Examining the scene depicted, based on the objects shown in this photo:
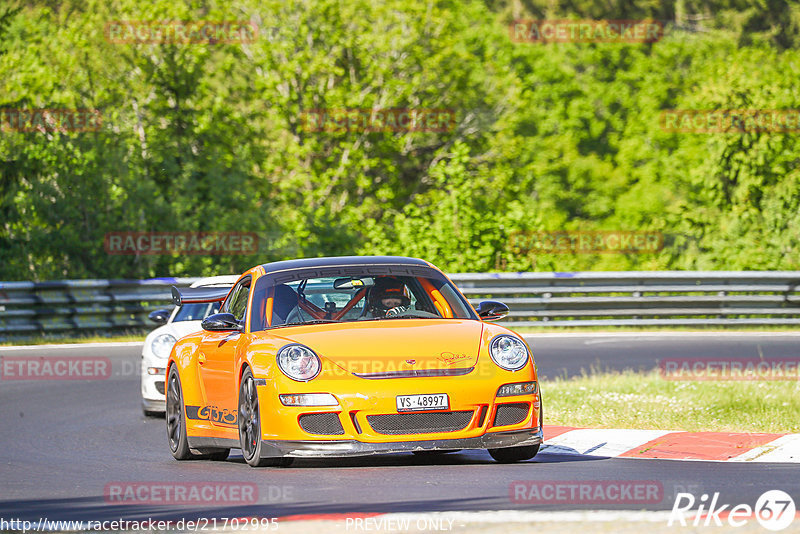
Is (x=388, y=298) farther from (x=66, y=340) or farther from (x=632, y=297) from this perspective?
(x=632, y=297)

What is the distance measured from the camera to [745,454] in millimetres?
9695

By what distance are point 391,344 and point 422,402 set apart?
46cm

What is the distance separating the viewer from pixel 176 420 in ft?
35.5

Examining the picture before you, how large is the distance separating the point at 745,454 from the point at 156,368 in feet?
22.6

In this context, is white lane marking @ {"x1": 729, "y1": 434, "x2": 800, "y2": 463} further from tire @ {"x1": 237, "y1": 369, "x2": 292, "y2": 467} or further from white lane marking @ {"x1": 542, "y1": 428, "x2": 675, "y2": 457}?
tire @ {"x1": 237, "y1": 369, "x2": 292, "y2": 467}

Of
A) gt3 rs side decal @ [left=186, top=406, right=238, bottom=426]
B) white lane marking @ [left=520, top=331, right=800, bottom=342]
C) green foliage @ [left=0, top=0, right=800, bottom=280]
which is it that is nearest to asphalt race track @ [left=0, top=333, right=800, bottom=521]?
gt3 rs side decal @ [left=186, top=406, right=238, bottom=426]

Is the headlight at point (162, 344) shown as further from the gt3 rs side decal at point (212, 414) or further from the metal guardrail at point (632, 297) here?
the metal guardrail at point (632, 297)

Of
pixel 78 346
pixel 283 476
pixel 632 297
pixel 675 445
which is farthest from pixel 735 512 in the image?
pixel 632 297

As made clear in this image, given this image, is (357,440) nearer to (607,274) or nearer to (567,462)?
(567,462)

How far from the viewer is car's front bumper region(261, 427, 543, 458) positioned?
863 cm

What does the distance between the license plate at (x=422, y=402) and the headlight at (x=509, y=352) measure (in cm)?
49

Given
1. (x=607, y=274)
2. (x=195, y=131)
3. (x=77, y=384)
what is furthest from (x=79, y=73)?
(x=77, y=384)

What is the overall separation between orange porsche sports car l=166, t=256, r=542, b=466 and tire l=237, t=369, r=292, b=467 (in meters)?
0.01

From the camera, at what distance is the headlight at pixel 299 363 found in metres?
8.73
